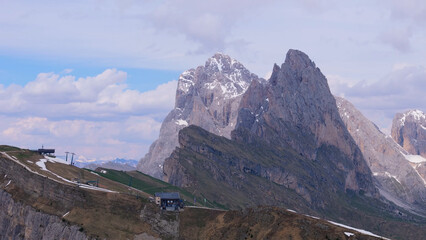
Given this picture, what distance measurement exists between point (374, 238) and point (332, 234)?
41.2ft

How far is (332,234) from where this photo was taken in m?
198

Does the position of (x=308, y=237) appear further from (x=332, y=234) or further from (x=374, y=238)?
(x=374, y=238)

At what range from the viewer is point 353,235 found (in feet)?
641

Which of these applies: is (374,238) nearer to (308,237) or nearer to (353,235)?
(353,235)

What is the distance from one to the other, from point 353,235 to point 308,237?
540 inches

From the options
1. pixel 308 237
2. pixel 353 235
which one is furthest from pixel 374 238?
pixel 308 237

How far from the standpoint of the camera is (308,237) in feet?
653

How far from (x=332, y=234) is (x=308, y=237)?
739 cm

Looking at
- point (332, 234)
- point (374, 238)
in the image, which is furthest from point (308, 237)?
point (374, 238)

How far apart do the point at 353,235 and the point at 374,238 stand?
6.41 metres

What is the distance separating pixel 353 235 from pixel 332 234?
255 inches

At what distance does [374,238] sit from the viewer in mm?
195125
